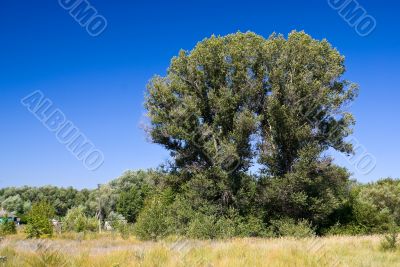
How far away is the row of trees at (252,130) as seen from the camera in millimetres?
27641

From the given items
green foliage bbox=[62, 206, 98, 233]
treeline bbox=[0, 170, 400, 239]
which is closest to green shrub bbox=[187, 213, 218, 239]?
treeline bbox=[0, 170, 400, 239]

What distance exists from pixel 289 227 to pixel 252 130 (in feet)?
22.8

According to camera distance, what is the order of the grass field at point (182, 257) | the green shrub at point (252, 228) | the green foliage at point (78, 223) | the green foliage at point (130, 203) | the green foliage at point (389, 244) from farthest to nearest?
the green foliage at point (130, 203) → the green foliage at point (78, 223) → the green shrub at point (252, 228) → the green foliage at point (389, 244) → the grass field at point (182, 257)

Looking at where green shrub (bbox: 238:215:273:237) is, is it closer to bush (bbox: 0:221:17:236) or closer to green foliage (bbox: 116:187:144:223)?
bush (bbox: 0:221:17:236)

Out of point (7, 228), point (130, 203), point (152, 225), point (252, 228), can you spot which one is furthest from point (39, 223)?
point (130, 203)

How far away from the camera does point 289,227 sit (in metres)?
27.5

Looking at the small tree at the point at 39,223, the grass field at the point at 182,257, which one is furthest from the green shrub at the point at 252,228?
the grass field at the point at 182,257

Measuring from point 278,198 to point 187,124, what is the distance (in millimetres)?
8008

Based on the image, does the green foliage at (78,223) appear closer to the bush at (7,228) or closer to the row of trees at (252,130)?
the bush at (7,228)

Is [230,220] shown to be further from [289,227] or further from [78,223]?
[78,223]

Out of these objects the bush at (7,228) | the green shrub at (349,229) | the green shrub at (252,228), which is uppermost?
the green shrub at (349,229)

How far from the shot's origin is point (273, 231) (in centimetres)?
2870

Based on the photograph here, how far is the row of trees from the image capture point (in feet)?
90.7

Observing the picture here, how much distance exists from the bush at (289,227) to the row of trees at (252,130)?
83 millimetres
